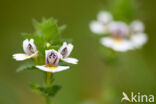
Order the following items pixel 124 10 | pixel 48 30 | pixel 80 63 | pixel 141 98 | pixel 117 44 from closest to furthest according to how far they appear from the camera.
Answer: pixel 48 30 → pixel 141 98 → pixel 117 44 → pixel 124 10 → pixel 80 63

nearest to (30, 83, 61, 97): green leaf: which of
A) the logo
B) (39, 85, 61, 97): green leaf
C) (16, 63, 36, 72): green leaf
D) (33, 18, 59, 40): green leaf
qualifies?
(39, 85, 61, 97): green leaf

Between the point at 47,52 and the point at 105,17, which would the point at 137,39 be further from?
the point at 47,52

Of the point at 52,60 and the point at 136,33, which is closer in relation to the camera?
the point at 52,60

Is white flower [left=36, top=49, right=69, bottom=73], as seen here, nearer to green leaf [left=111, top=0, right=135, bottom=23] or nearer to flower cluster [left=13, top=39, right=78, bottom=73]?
flower cluster [left=13, top=39, right=78, bottom=73]

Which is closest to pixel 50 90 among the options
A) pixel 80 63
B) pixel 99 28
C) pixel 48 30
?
pixel 48 30

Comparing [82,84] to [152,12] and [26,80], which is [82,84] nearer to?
[26,80]

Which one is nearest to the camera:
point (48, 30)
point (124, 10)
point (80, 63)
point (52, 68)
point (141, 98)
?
point (52, 68)

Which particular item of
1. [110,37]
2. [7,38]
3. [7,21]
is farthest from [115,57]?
[7,21]
